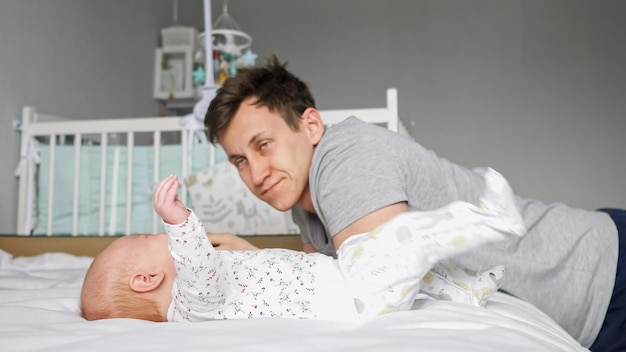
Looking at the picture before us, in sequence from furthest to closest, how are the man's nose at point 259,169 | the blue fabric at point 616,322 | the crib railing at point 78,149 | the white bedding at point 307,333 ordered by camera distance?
the crib railing at point 78,149 → the man's nose at point 259,169 → the blue fabric at point 616,322 → the white bedding at point 307,333

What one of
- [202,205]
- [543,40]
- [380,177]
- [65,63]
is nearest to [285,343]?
[380,177]

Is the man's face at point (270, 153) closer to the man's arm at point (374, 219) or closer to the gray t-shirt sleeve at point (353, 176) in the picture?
the gray t-shirt sleeve at point (353, 176)

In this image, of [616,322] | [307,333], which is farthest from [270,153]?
[616,322]

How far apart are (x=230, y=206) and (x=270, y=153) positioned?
37.9 inches

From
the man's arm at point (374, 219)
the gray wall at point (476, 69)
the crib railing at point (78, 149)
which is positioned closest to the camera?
the man's arm at point (374, 219)

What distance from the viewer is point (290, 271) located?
0.78 m

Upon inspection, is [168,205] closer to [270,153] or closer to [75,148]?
[270,153]

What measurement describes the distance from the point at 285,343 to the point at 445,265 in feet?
1.18

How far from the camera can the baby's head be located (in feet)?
2.64

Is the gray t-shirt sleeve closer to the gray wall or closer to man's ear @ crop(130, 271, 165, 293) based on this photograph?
man's ear @ crop(130, 271, 165, 293)

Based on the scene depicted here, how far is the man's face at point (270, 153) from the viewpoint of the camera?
0.99 meters

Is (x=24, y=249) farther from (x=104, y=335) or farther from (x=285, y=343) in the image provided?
(x=285, y=343)

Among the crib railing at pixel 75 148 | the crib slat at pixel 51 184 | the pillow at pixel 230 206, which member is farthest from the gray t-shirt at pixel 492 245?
the crib slat at pixel 51 184

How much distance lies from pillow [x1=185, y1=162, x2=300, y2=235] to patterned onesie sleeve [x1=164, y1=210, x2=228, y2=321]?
1154mm
